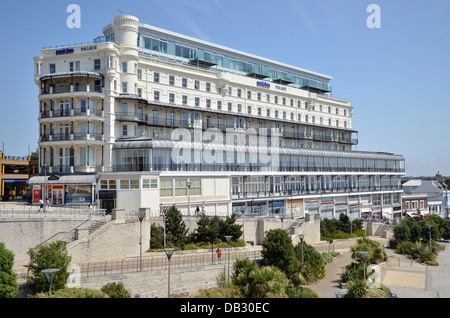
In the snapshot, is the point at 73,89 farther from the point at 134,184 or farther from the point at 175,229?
the point at 175,229

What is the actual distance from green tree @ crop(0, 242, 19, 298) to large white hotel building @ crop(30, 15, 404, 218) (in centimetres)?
1873

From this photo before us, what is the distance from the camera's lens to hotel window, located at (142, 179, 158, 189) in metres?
39.4

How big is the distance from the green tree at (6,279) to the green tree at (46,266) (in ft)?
3.53

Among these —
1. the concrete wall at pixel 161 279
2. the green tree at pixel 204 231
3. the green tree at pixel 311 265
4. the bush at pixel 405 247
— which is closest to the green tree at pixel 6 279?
the concrete wall at pixel 161 279

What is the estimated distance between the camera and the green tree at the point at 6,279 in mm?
19075

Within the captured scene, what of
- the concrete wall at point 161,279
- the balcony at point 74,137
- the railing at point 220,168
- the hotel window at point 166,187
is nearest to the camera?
the concrete wall at point 161,279

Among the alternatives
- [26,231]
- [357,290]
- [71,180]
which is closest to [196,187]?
[71,180]

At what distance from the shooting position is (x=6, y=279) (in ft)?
63.4

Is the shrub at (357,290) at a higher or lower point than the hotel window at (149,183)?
lower

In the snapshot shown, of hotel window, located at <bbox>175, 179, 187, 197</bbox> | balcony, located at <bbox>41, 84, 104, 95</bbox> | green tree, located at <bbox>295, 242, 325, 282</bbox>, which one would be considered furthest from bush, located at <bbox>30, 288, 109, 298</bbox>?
balcony, located at <bbox>41, 84, 104, 95</bbox>

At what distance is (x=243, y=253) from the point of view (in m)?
31.5

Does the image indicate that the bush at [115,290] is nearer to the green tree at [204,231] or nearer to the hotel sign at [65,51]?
the green tree at [204,231]

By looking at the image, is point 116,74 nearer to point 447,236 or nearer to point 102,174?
point 102,174

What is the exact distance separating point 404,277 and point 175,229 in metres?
19.8
